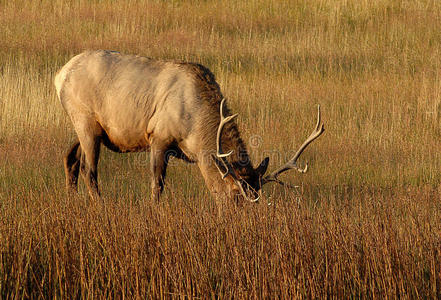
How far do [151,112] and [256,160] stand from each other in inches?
74.7

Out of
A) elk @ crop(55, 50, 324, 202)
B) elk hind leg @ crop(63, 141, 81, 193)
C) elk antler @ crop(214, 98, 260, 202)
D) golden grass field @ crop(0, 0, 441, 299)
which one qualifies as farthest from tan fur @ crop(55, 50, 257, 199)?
golden grass field @ crop(0, 0, 441, 299)

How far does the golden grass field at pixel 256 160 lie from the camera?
425 centimetres

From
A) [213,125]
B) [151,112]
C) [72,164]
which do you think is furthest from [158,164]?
[72,164]

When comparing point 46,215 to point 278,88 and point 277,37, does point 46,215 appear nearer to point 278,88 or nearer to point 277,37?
point 278,88

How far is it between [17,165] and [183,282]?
A: 15.1 feet

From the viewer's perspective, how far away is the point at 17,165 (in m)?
8.06

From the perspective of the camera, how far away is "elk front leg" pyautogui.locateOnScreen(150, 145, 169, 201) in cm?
696

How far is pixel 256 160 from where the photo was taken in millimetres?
8461

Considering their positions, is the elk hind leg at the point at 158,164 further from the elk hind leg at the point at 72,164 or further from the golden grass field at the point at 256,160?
the elk hind leg at the point at 72,164

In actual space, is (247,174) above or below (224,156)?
below

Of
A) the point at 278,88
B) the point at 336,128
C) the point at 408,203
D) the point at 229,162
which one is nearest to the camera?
the point at 408,203

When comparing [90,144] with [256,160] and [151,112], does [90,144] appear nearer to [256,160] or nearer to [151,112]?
[151,112]

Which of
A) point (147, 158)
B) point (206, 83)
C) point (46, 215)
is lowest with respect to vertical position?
point (147, 158)

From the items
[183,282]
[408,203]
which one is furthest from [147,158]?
[183,282]
